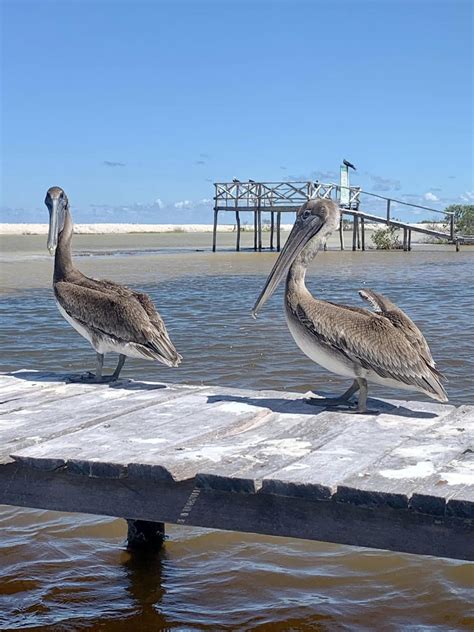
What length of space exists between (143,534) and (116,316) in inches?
53.0

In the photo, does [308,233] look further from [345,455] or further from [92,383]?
[345,455]

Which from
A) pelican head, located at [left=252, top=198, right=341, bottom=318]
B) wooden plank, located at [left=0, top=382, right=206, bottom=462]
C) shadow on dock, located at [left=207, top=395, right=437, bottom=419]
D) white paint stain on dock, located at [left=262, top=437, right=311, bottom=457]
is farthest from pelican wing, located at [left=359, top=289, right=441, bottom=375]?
wooden plank, located at [left=0, top=382, right=206, bottom=462]

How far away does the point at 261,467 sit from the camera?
3.31 meters

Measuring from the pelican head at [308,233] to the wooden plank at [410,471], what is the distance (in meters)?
1.29

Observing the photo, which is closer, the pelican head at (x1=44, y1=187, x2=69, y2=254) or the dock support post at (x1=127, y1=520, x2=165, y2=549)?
the dock support post at (x1=127, y1=520, x2=165, y2=549)

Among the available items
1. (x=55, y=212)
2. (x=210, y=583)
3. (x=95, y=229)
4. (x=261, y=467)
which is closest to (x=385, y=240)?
(x=55, y=212)

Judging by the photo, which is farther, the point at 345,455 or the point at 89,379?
the point at 89,379

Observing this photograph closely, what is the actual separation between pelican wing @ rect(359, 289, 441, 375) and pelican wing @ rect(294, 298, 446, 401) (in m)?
0.03

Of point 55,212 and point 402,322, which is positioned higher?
point 55,212

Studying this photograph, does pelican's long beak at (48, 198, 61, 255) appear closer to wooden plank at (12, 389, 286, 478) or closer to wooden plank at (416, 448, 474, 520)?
wooden plank at (12, 389, 286, 478)

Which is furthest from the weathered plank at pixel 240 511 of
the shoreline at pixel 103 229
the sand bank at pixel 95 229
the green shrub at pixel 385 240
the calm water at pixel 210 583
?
the sand bank at pixel 95 229

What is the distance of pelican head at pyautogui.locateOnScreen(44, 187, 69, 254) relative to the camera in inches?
244

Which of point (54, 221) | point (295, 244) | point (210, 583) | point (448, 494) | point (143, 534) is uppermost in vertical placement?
point (54, 221)

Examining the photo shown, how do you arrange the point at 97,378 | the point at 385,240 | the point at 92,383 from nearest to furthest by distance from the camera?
1. the point at 92,383
2. the point at 97,378
3. the point at 385,240
